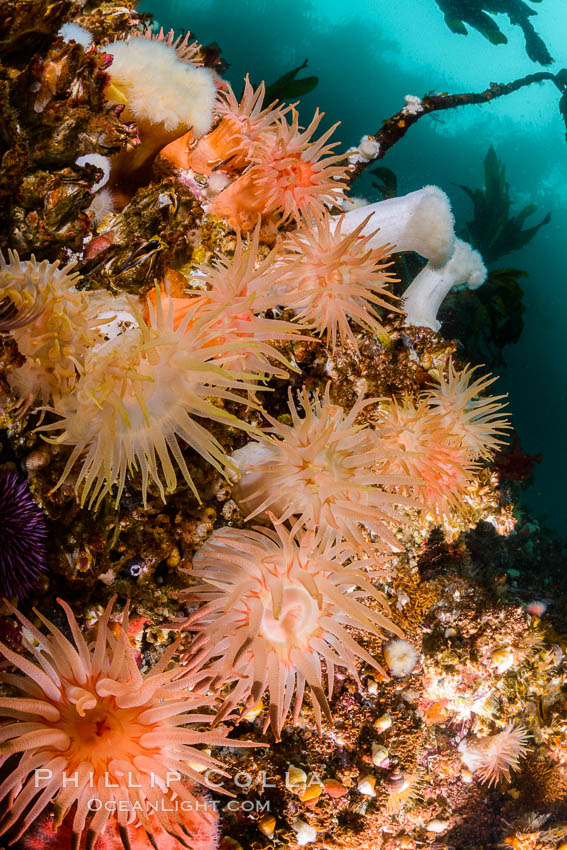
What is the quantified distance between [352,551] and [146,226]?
4.57 feet

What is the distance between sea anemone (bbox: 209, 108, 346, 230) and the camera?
2.17m

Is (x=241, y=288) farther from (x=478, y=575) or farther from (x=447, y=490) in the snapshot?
(x=478, y=575)

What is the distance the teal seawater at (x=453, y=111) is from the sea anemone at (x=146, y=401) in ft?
9.62

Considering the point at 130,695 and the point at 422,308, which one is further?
the point at 422,308

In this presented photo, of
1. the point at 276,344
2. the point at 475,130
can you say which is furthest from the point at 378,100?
the point at 276,344

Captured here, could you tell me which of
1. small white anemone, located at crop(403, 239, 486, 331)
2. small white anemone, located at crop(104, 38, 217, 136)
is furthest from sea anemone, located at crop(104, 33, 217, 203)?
small white anemone, located at crop(403, 239, 486, 331)

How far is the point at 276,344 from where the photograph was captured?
2.20 meters

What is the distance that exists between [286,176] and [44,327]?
48.0 inches

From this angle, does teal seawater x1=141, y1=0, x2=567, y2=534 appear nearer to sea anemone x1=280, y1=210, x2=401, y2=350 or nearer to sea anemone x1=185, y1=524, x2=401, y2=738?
sea anemone x1=280, y1=210, x2=401, y2=350

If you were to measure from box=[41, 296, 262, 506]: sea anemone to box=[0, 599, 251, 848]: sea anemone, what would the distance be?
448 millimetres

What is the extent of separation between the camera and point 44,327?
1558mm

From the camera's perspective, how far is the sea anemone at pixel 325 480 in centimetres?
176

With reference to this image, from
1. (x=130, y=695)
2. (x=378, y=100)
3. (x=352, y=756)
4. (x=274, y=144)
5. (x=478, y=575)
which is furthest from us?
(x=378, y=100)

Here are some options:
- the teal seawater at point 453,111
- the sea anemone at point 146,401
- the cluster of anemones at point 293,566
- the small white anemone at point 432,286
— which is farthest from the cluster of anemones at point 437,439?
the teal seawater at point 453,111
